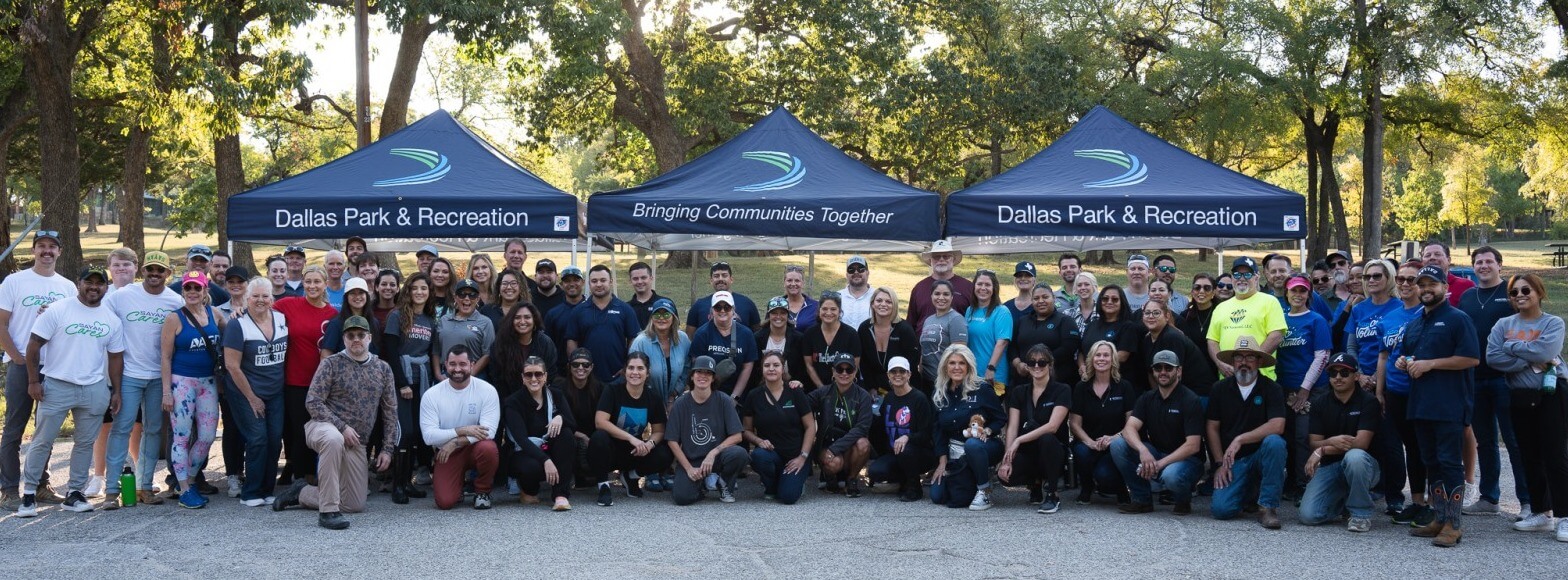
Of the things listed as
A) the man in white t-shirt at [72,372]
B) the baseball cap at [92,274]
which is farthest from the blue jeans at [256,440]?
the baseball cap at [92,274]

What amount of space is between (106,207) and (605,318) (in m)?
111

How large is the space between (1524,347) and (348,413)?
264 inches

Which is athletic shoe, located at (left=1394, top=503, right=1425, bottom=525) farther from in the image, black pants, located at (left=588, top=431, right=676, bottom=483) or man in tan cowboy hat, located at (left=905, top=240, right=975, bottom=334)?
black pants, located at (left=588, top=431, right=676, bottom=483)

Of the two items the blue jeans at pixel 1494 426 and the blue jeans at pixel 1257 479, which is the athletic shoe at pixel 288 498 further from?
the blue jeans at pixel 1494 426

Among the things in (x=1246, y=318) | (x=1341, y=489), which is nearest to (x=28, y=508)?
(x=1246, y=318)

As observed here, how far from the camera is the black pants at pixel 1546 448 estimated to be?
255 inches

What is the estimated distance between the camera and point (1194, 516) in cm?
722

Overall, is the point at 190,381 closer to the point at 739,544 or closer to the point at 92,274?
the point at 92,274

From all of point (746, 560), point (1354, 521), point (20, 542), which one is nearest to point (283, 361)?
point (20, 542)

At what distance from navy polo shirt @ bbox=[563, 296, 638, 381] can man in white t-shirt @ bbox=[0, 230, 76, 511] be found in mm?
3015

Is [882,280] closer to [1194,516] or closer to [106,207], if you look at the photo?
[1194,516]

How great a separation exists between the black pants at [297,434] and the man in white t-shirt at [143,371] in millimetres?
730

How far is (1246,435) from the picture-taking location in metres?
7.07

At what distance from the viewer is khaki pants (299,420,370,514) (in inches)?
268
